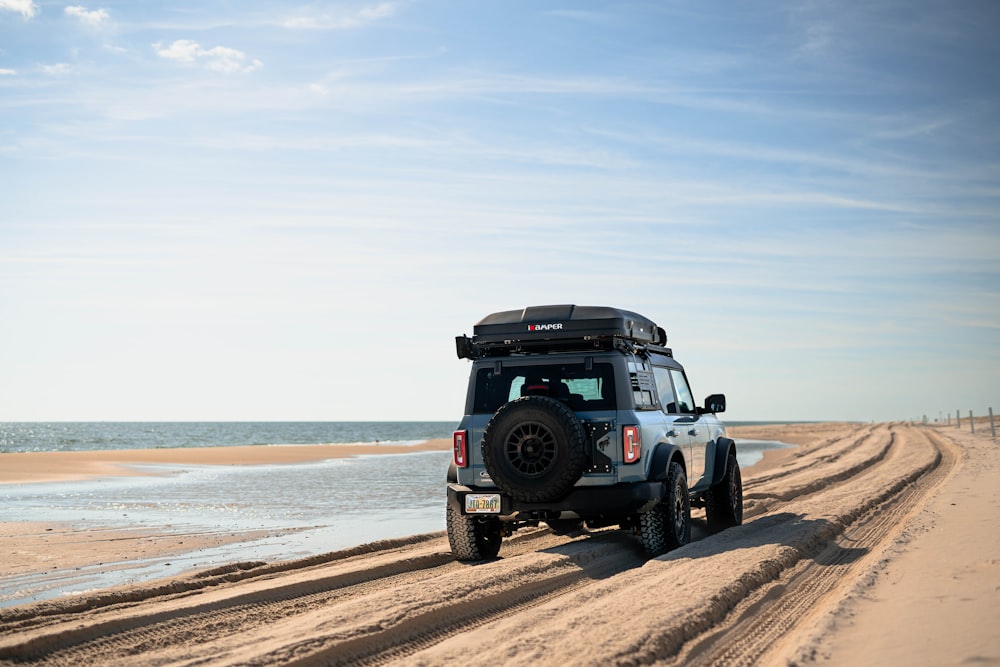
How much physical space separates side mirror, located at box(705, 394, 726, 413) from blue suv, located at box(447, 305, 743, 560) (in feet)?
5.22

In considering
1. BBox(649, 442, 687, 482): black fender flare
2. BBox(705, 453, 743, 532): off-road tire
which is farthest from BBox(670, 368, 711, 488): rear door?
BBox(649, 442, 687, 482): black fender flare

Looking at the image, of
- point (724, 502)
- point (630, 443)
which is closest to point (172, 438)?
point (724, 502)

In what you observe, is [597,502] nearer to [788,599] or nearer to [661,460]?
[661,460]

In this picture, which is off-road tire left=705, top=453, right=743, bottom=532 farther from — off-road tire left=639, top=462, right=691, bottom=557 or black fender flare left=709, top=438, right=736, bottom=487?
off-road tire left=639, top=462, right=691, bottom=557

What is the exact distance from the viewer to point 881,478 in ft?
61.4

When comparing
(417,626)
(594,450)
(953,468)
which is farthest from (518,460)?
(953,468)

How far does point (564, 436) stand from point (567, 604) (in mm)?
2304

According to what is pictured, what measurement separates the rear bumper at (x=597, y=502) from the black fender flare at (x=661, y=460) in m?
0.19

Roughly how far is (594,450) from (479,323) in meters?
1.78

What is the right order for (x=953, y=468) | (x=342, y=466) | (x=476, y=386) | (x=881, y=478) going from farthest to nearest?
1. (x=342, y=466)
2. (x=953, y=468)
3. (x=881, y=478)
4. (x=476, y=386)

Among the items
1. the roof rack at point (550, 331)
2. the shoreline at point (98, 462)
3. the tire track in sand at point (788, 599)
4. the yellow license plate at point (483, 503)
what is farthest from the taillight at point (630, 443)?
the shoreline at point (98, 462)

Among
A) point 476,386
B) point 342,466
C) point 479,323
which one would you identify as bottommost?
point 342,466

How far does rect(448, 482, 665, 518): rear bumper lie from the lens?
8875mm

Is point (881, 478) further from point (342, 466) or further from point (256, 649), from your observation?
point (342, 466)
